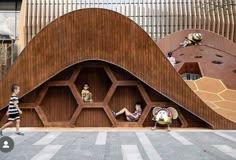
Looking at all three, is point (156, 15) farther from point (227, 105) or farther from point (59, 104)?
point (59, 104)

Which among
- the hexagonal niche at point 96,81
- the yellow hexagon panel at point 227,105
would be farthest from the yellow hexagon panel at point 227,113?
the hexagonal niche at point 96,81

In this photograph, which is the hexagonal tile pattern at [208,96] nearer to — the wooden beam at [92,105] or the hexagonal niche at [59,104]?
the wooden beam at [92,105]

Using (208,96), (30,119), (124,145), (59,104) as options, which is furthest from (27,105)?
(208,96)

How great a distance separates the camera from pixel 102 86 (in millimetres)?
12969

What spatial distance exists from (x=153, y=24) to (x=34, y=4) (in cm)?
1230

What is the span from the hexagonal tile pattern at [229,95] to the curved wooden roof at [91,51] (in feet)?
8.90

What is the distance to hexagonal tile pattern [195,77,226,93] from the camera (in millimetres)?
13844

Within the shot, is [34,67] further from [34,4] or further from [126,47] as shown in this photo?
[34,4]

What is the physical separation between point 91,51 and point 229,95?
621 centimetres

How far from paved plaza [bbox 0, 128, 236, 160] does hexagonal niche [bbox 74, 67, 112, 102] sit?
2469mm

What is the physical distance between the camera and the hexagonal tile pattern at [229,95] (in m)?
13.4

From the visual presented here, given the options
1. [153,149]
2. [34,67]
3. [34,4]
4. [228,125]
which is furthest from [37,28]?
[153,149]

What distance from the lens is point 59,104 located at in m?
A: 12.9

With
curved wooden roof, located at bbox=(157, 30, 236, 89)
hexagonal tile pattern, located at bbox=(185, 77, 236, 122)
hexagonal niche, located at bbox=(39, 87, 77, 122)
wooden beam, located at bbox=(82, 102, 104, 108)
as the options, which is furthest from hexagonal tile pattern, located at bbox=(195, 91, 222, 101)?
hexagonal niche, located at bbox=(39, 87, 77, 122)
